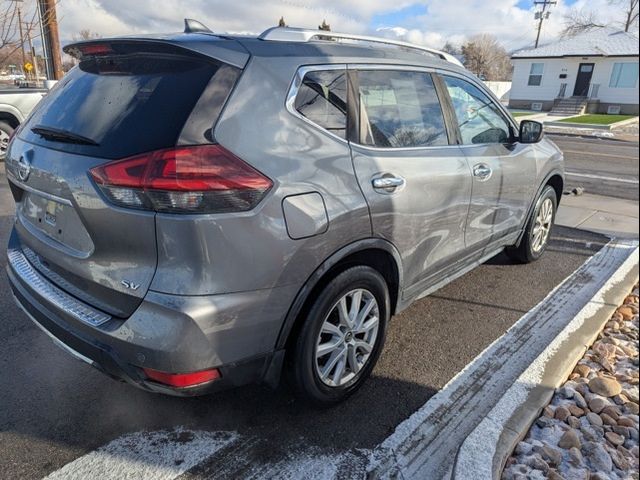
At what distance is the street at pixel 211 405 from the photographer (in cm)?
241

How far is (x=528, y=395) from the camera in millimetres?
2748

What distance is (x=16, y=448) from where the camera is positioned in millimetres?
2348

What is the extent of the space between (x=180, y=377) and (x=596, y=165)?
12693 mm

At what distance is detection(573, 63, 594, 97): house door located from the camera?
33169mm

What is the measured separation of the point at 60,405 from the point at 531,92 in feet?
130

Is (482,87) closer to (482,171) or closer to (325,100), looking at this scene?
(482,171)

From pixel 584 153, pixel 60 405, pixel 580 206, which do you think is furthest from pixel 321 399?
pixel 584 153

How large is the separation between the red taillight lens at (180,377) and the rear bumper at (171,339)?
24mm

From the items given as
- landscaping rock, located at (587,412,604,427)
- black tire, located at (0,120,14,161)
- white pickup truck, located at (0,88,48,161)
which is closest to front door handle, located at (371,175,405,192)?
landscaping rock, located at (587,412,604,427)

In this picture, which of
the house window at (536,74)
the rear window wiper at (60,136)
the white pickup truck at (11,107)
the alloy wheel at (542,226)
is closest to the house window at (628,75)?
the alloy wheel at (542,226)

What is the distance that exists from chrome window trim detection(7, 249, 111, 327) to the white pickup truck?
279 inches

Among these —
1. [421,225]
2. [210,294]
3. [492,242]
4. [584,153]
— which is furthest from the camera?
[584,153]

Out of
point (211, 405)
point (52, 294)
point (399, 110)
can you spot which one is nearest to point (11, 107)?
point (52, 294)

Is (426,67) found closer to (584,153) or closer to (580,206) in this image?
(580,206)
